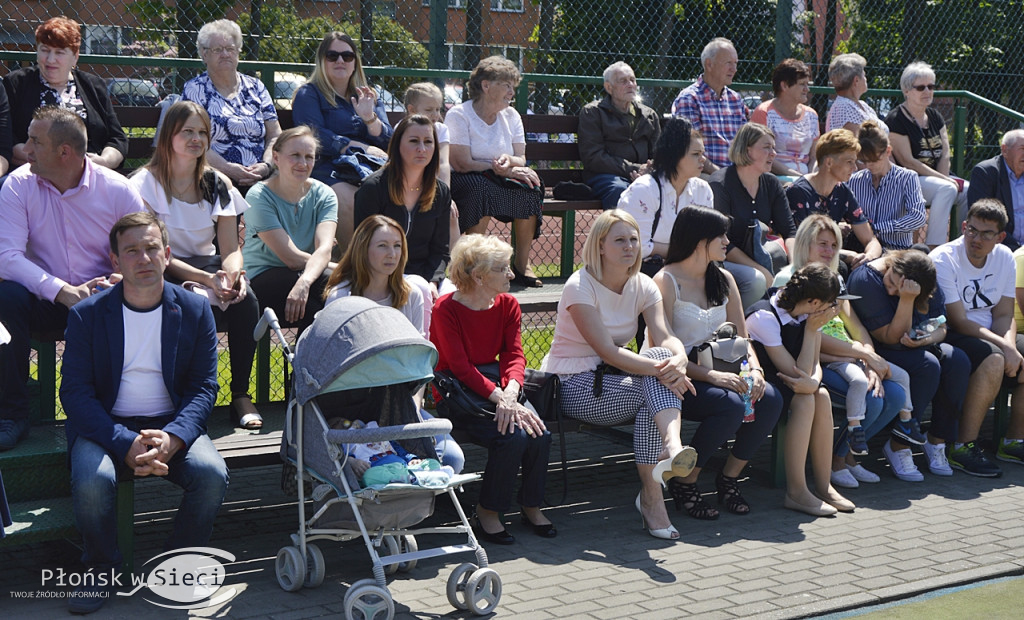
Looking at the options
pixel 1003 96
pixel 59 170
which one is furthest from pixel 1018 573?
pixel 1003 96

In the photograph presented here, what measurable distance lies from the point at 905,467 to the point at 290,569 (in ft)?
13.1

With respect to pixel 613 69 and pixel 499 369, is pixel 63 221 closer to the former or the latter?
pixel 499 369

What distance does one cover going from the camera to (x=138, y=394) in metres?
4.79

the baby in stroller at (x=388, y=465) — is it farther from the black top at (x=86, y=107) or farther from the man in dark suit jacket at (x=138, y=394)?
the black top at (x=86, y=107)

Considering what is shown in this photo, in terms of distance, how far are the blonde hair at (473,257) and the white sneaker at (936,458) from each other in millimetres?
3256

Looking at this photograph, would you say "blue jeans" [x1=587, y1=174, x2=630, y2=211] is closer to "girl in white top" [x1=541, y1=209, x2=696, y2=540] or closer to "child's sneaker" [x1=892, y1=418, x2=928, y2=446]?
"girl in white top" [x1=541, y1=209, x2=696, y2=540]

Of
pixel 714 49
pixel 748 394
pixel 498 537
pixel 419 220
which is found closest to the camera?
pixel 498 537

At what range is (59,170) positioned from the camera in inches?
212

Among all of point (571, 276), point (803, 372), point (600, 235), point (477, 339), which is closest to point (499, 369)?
point (477, 339)

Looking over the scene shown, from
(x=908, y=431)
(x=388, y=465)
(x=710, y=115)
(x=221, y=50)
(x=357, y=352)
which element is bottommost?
(x=908, y=431)

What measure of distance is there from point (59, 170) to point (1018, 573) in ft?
16.1

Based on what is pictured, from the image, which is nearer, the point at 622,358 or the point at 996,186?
the point at 622,358

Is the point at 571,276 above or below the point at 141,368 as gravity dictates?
above

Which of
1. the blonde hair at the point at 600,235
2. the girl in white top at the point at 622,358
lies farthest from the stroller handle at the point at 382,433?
the blonde hair at the point at 600,235
